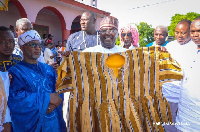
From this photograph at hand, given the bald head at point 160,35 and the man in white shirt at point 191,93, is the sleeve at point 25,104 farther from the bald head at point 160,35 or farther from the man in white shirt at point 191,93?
the bald head at point 160,35

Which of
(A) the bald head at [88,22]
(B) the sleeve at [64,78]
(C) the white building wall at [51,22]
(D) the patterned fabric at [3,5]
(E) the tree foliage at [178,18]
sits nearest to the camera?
(B) the sleeve at [64,78]

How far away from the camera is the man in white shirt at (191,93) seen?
1965mm

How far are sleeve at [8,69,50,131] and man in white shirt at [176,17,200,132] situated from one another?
1.48m

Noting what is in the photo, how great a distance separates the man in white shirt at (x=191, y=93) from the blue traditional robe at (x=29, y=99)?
4.82 ft

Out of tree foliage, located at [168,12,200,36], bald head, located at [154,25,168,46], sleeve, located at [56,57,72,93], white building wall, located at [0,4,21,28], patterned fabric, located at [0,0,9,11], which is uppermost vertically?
tree foliage, located at [168,12,200,36]

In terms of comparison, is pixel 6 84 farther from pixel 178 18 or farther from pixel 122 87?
pixel 178 18

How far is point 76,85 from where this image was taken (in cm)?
214

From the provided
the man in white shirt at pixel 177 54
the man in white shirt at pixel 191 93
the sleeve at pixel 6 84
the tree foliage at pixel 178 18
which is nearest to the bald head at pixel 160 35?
the man in white shirt at pixel 177 54

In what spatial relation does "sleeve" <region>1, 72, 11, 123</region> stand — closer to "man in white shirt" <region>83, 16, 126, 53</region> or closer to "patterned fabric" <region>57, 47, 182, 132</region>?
"patterned fabric" <region>57, 47, 182, 132</region>

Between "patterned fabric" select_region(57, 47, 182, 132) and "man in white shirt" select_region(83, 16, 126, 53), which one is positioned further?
"man in white shirt" select_region(83, 16, 126, 53)

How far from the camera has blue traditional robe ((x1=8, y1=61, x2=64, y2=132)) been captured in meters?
2.00

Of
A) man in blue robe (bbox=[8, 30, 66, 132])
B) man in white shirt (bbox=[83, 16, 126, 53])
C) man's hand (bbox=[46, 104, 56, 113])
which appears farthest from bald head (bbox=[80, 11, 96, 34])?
man's hand (bbox=[46, 104, 56, 113])

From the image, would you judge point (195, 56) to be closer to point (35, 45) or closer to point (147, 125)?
point (147, 125)

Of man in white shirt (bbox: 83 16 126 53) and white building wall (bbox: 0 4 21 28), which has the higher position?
white building wall (bbox: 0 4 21 28)
